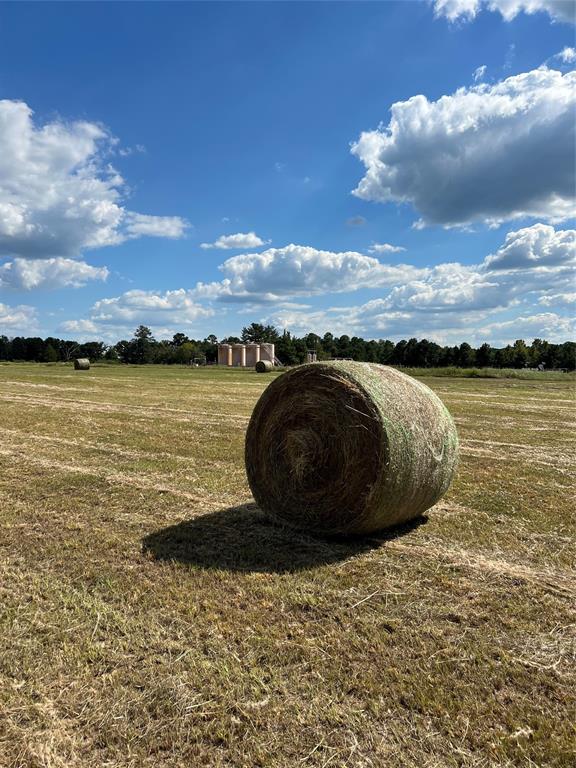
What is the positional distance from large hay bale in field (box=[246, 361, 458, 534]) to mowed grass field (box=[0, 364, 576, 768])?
1.07 feet

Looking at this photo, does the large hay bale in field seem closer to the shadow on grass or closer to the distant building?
the shadow on grass

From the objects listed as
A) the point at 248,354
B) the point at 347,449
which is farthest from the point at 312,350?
the point at 347,449

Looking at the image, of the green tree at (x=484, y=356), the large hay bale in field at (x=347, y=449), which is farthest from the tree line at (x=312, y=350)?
the large hay bale in field at (x=347, y=449)

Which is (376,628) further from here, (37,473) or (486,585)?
(37,473)

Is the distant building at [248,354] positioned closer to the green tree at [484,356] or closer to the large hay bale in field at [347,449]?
the green tree at [484,356]

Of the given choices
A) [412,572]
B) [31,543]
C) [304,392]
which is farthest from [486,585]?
[31,543]

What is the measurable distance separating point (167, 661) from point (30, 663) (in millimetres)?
848

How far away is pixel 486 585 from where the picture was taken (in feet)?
13.8

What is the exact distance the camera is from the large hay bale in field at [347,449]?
507 cm

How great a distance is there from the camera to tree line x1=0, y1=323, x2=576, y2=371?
307 feet

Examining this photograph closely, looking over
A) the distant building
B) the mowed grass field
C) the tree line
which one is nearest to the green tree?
the tree line

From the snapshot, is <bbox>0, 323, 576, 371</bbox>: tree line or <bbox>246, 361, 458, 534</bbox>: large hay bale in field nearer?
<bbox>246, 361, 458, 534</bbox>: large hay bale in field

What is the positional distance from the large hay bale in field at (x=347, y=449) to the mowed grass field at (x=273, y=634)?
12.8 inches

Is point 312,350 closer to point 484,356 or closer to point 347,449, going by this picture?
point 484,356
